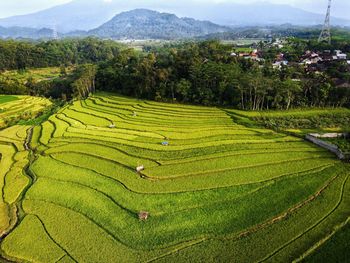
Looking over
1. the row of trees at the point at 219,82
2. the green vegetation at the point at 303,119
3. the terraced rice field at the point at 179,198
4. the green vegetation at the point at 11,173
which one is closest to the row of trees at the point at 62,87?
the row of trees at the point at 219,82

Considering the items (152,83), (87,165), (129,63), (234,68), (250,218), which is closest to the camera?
(250,218)

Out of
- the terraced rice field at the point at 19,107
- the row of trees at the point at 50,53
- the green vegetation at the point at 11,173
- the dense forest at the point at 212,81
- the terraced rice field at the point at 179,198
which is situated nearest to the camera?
the terraced rice field at the point at 179,198

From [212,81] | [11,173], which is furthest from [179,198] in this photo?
[212,81]

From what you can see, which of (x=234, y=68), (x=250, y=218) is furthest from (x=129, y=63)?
(x=250, y=218)

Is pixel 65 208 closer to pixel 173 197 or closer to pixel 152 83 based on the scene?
pixel 173 197

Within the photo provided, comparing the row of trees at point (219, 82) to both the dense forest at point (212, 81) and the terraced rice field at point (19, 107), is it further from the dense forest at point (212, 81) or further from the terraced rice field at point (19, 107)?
the terraced rice field at point (19, 107)

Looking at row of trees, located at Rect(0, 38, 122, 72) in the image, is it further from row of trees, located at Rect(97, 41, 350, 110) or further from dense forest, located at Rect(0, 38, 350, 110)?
row of trees, located at Rect(97, 41, 350, 110)

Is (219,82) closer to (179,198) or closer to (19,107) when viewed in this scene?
(179,198)
